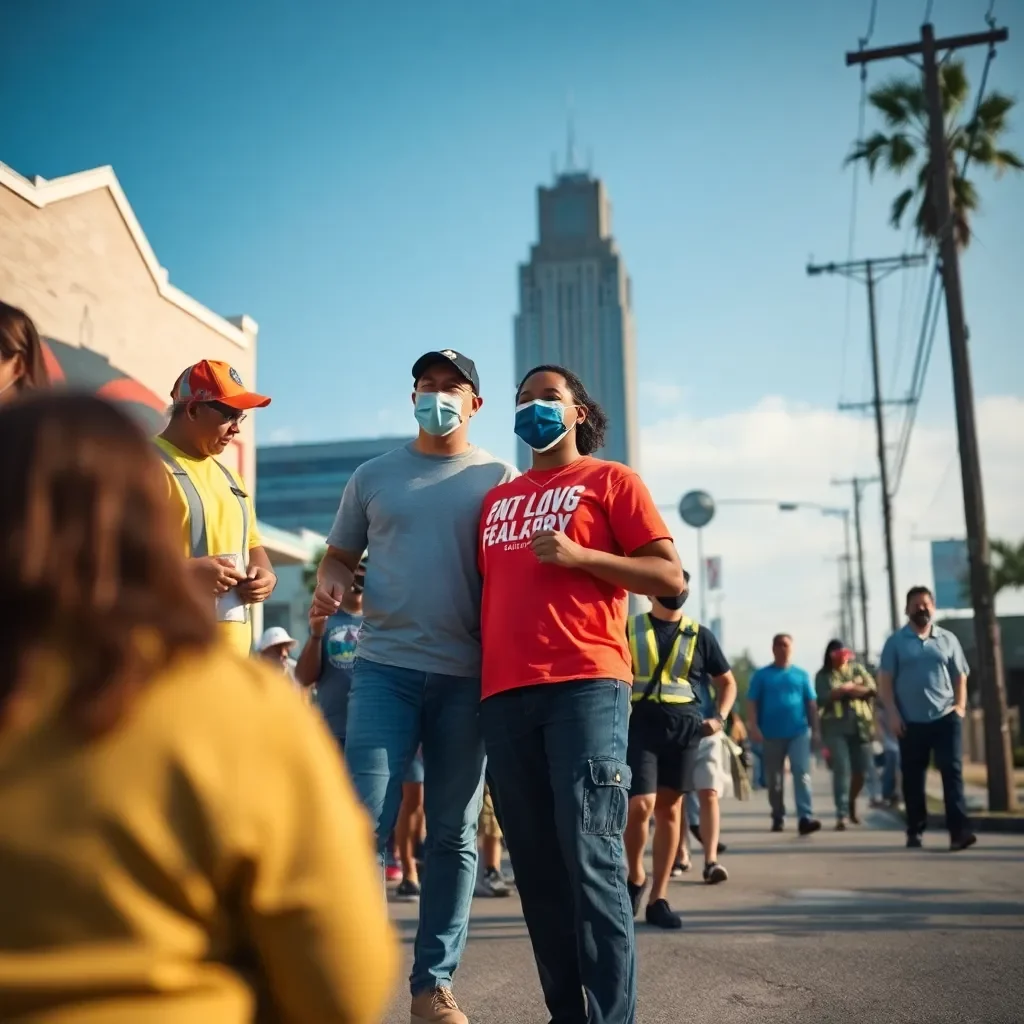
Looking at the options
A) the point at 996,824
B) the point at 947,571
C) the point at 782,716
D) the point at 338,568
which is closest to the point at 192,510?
the point at 338,568

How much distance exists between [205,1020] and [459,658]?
2.98m

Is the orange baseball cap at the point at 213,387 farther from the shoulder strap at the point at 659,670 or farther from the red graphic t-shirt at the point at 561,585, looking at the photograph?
the shoulder strap at the point at 659,670

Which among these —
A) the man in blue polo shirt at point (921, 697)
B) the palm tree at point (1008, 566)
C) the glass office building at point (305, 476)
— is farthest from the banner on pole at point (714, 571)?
the glass office building at point (305, 476)

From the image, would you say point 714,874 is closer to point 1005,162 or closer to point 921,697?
point 921,697

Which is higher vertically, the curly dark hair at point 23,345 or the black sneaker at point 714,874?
the curly dark hair at point 23,345

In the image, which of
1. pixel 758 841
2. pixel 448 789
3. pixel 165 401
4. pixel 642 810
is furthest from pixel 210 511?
pixel 165 401

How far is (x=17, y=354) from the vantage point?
134 inches

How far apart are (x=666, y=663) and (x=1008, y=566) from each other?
66.1m

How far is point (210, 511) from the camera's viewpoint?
4.13 m

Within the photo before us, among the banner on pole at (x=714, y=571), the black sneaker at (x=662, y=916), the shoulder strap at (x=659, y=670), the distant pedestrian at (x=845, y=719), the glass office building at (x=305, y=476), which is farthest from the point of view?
the glass office building at (x=305, y=476)

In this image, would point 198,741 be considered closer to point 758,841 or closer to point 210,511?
point 210,511

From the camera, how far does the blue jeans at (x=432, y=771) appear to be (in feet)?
13.7

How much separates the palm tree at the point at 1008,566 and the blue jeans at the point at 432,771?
6807 cm

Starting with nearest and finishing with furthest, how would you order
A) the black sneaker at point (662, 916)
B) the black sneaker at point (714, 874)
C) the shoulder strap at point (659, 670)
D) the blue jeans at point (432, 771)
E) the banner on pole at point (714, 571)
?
the blue jeans at point (432, 771) < the black sneaker at point (662, 916) < the shoulder strap at point (659, 670) < the black sneaker at point (714, 874) < the banner on pole at point (714, 571)
